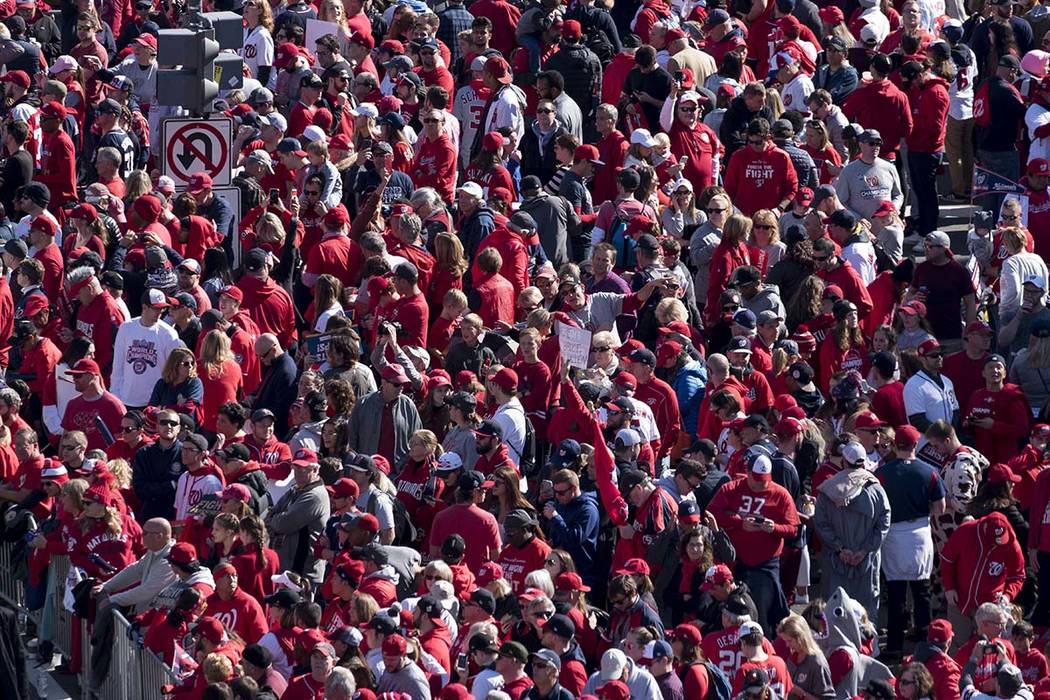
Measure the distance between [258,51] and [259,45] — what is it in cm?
6

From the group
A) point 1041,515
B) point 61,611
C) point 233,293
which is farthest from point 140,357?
point 1041,515

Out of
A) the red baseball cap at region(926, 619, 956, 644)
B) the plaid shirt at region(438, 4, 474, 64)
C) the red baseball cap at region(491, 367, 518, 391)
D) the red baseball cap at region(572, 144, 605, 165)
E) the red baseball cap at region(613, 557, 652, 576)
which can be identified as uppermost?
the red baseball cap at region(491, 367, 518, 391)

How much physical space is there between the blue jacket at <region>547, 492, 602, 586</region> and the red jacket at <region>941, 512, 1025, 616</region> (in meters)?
2.32

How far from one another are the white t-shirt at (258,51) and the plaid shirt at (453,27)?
1.79 meters

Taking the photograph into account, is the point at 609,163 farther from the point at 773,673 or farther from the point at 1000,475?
the point at 773,673

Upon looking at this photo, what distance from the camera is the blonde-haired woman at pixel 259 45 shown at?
982 inches

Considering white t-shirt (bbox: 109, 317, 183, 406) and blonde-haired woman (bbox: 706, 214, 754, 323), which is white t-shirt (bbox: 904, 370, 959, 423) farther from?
white t-shirt (bbox: 109, 317, 183, 406)

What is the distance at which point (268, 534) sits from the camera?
17.4m

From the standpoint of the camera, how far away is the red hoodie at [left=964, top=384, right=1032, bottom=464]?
1925cm

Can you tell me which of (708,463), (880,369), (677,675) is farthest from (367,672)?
(880,369)

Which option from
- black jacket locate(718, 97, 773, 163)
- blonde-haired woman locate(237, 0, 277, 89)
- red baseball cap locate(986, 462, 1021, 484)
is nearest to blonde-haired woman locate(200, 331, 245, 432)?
red baseball cap locate(986, 462, 1021, 484)

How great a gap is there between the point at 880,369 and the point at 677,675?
4.31 m

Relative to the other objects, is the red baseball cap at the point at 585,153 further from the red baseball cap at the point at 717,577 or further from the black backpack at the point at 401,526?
the red baseball cap at the point at 717,577

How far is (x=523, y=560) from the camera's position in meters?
16.9
